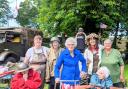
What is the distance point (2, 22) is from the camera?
212 ft

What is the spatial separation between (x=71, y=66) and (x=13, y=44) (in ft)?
34.7

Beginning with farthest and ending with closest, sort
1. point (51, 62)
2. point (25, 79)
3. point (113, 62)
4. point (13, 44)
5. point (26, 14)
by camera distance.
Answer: point (26, 14), point (13, 44), point (51, 62), point (113, 62), point (25, 79)

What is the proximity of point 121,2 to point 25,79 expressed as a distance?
2256 centimetres

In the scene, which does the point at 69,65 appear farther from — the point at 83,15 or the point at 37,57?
the point at 83,15

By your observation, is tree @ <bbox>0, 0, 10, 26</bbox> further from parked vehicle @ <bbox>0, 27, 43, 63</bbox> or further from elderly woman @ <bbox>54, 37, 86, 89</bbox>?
elderly woman @ <bbox>54, 37, 86, 89</bbox>

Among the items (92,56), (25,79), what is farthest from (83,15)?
(25,79)

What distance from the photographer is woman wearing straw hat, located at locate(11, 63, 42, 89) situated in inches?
343

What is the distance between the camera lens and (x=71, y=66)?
29.5 feet

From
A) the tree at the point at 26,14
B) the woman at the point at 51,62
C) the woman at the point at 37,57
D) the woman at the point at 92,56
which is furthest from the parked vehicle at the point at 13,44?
the tree at the point at 26,14

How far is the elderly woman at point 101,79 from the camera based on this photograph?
29.5 ft

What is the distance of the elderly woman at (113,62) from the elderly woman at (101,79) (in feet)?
1.10

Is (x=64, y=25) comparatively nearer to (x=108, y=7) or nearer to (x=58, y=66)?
(x=108, y=7)

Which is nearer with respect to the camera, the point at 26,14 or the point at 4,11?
the point at 4,11

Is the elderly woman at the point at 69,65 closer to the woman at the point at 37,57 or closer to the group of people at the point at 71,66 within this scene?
the group of people at the point at 71,66
